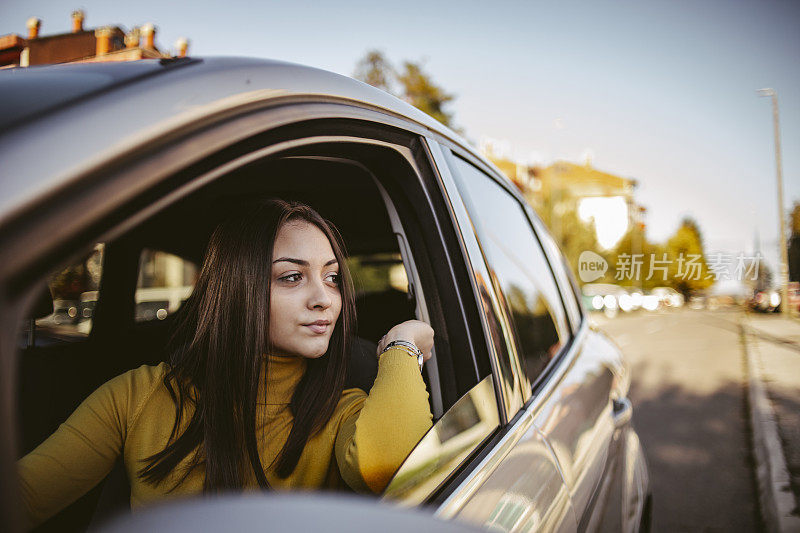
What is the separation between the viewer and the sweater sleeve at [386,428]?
4.02ft

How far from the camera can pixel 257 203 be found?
1.43m

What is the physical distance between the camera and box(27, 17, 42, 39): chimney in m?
1.29

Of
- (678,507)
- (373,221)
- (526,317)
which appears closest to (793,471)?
(678,507)

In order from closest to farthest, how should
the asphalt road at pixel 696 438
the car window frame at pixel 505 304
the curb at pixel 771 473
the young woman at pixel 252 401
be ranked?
1. the young woman at pixel 252 401
2. the car window frame at pixel 505 304
3. the curb at pixel 771 473
4. the asphalt road at pixel 696 438

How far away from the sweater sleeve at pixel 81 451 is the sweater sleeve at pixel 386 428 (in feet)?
1.74

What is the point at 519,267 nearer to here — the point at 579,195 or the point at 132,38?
the point at 132,38

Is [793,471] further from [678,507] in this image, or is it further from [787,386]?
[787,386]

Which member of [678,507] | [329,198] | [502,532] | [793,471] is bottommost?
[678,507]

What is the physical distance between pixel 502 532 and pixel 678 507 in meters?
3.81

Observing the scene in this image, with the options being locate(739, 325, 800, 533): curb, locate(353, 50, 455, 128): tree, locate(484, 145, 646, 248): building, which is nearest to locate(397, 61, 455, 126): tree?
locate(353, 50, 455, 128): tree

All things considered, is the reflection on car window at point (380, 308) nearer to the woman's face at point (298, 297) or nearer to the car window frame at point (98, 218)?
the woman's face at point (298, 297)

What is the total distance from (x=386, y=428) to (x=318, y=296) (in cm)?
Result: 38
